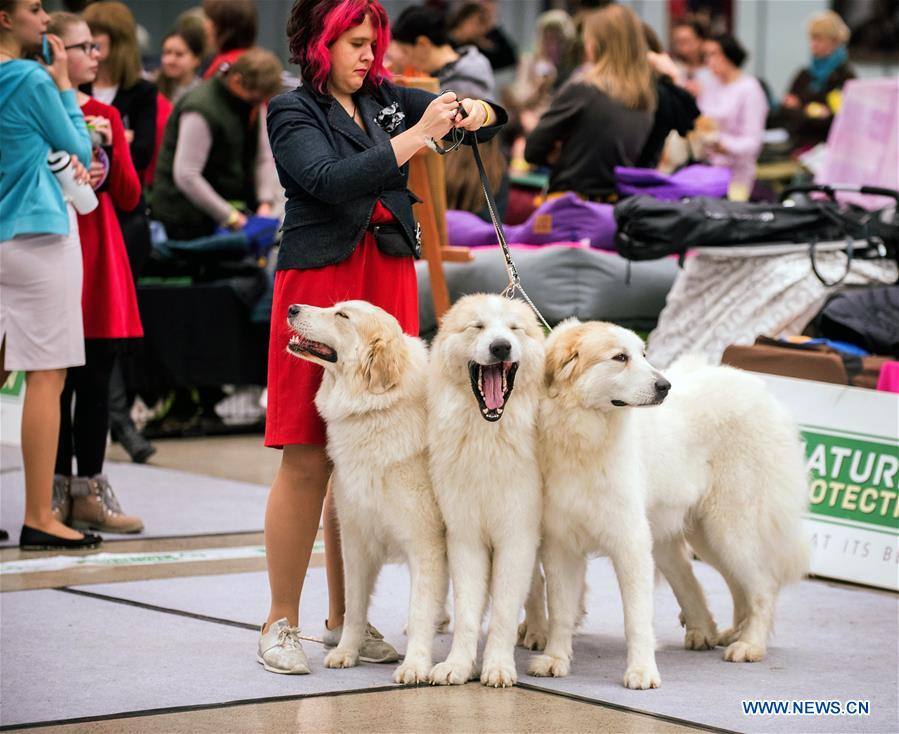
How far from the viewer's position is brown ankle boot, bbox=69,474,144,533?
6.28 metres

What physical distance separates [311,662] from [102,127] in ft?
9.79

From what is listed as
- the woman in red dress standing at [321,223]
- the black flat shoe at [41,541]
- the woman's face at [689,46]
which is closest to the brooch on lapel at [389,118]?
the woman in red dress standing at [321,223]

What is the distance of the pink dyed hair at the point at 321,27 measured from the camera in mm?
4156

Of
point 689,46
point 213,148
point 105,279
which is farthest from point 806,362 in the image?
point 689,46

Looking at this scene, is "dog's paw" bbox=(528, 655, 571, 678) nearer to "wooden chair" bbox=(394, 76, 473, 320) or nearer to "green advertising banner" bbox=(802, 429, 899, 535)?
"wooden chair" bbox=(394, 76, 473, 320)

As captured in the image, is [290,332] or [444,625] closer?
Answer: [290,332]

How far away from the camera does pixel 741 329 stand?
6918 millimetres

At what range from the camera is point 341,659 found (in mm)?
4234

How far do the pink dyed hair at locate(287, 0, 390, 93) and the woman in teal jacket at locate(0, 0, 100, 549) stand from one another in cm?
173

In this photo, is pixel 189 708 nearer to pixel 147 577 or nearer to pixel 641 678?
pixel 641 678

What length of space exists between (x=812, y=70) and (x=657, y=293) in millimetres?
5928

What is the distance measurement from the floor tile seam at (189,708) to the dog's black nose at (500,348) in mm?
1024

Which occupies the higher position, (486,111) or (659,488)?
(486,111)

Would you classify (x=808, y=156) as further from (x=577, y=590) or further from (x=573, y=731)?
(x=573, y=731)
